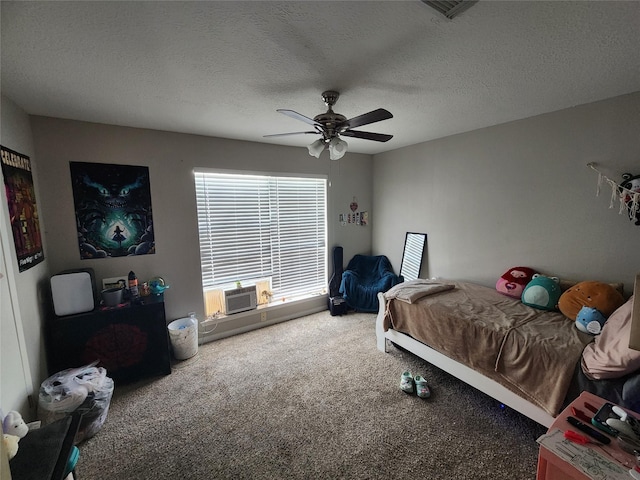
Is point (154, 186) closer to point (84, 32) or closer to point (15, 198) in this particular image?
point (15, 198)

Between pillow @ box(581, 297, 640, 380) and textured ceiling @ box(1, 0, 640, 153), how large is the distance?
1614 mm

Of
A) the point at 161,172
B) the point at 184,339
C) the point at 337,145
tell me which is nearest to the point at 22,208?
the point at 161,172

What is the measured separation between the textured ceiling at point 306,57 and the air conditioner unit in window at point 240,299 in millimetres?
2017

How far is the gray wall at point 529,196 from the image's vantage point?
2172mm

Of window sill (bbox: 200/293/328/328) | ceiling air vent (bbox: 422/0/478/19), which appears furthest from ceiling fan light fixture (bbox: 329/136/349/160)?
window sill (bbox: 200/293/328/328)

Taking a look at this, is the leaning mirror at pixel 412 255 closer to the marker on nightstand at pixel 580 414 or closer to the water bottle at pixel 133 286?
the marker on nightstand at pixel 580 414

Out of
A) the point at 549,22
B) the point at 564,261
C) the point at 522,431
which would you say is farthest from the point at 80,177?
the point at 564,261

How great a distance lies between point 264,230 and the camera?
3.56 metres

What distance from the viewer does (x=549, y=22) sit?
1237 mm

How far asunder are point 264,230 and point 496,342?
9.03 feet

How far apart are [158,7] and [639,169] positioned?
3.34 metres

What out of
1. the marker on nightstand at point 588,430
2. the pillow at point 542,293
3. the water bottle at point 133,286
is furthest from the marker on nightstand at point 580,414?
the water bottle at point 133,286

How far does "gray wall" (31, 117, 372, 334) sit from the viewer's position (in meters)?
2.37

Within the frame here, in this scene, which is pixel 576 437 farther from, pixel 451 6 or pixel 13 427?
pixel 13 427
